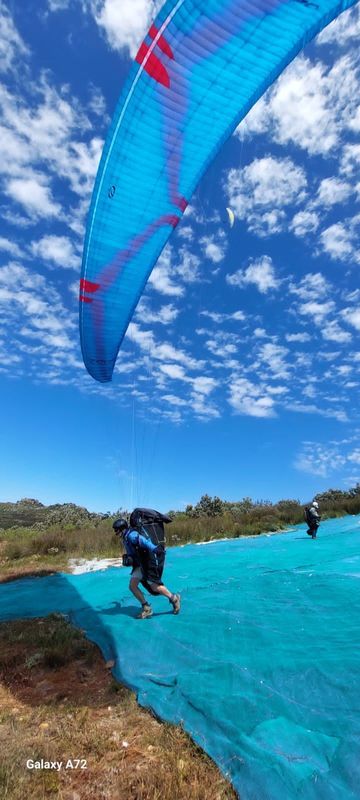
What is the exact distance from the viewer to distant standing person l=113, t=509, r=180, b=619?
5.54 meters

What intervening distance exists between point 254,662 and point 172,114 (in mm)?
5653

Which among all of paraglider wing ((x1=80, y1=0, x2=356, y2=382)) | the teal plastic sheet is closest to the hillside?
the teal plastic sheet

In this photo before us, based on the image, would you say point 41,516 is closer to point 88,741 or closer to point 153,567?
point 153,567

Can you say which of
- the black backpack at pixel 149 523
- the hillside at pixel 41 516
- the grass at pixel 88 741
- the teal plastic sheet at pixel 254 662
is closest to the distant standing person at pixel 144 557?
the black backpack at pixel 149 523

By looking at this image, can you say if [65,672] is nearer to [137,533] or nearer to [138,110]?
[137,533]

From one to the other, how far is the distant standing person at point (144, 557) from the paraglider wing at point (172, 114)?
328cm

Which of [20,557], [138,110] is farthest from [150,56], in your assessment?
[20,557]

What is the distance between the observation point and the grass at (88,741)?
251 cm

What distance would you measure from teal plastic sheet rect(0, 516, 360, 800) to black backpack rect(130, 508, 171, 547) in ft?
2.98

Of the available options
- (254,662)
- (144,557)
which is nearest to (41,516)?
(144,557)

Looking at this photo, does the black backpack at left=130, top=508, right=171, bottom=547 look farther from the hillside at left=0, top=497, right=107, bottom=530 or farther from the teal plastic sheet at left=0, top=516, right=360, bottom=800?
the hillside at left=0, top=497, right=107, bottom=530

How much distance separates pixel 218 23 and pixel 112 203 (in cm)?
218

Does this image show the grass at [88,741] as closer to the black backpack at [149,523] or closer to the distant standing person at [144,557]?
the distant standing person at [144,557]

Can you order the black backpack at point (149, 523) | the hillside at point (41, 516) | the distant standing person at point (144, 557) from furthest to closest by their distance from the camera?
the hillside at point (41, 516)
the black backpack at point (149, 523)
the distant standing person at point (144, 557)
